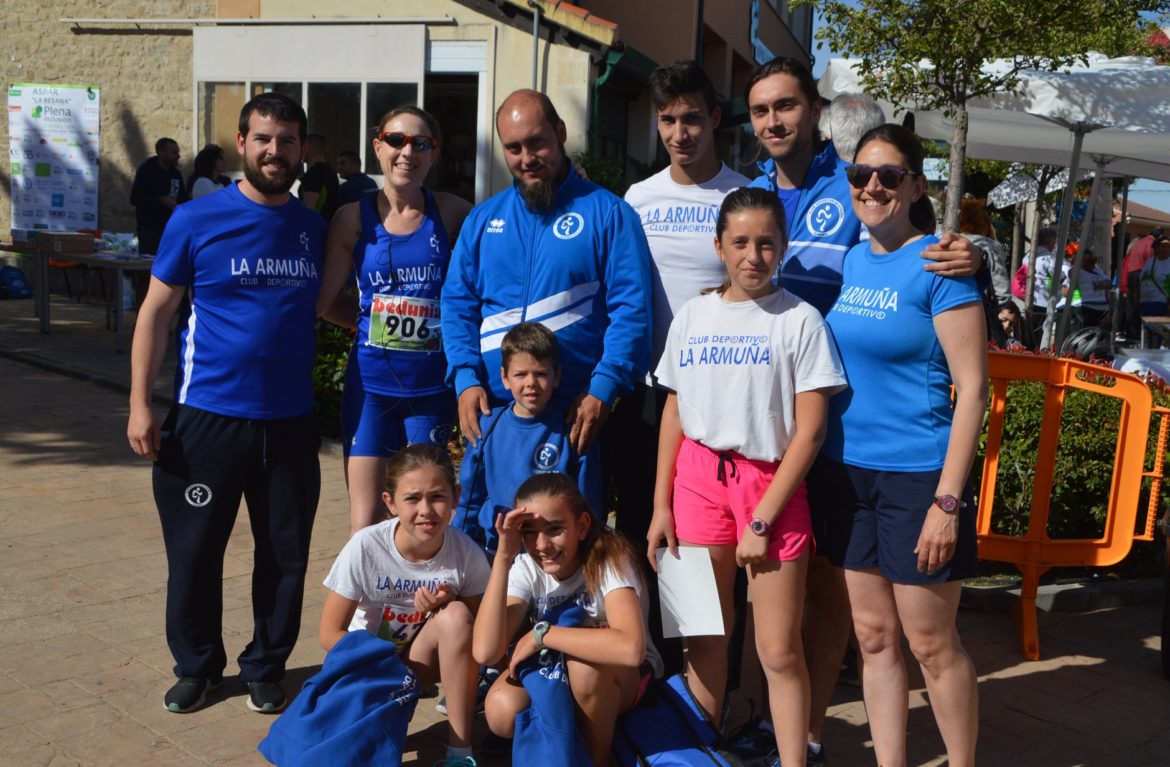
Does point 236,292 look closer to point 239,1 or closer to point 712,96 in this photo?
point 712,96

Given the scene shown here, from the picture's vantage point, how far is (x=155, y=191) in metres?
13.4

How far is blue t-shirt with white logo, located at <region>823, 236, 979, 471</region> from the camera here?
3.19 metres

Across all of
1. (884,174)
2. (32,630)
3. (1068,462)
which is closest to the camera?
(884,174)

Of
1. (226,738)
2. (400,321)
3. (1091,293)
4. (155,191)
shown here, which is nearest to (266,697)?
(226,738)

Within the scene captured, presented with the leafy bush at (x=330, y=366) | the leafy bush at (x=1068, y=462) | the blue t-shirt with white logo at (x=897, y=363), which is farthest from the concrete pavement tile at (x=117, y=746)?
the leafy bush at (x=330, y=366)

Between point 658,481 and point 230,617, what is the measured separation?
227cm

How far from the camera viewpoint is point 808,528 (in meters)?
3.42

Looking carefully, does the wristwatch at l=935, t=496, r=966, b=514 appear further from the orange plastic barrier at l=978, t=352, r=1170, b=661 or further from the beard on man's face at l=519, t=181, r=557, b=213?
the orange plastic barrier at l=978, t=352, r=1170, b=661

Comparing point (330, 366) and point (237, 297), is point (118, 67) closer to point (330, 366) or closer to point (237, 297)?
point (330, 366)

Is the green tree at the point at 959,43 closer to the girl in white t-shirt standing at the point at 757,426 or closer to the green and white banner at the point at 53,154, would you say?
the girl in white t-shirt standing at the point at 757,426

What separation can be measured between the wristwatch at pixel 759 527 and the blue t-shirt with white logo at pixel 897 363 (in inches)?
12.2

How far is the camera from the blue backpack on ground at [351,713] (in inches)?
136

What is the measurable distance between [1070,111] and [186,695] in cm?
667

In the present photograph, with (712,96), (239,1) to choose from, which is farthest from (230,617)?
(239,1)
